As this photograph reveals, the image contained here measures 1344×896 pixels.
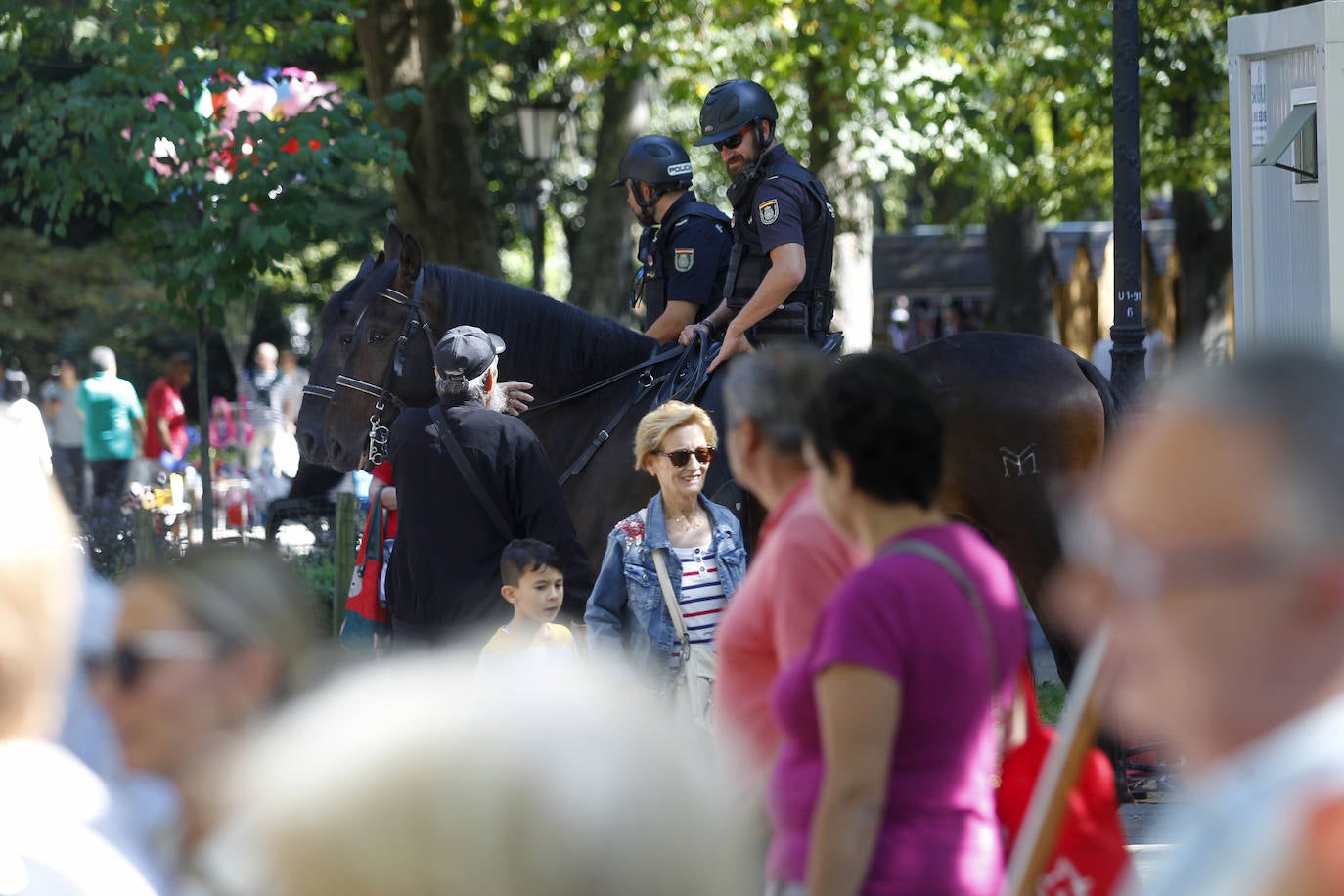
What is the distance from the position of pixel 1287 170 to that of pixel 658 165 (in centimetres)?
274

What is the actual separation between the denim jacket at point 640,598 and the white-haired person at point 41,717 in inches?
138

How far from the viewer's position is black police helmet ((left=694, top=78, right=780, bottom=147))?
7.57 metres

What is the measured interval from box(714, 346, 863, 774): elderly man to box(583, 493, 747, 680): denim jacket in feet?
6.33

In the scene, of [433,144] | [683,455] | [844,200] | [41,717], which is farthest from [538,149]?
[41,717]

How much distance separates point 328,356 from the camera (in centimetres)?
804

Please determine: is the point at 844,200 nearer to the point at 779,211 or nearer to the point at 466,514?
the point at 779,211

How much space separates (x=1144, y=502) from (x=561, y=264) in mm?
40976

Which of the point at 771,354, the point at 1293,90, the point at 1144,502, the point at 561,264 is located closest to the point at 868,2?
the point at 1293,90

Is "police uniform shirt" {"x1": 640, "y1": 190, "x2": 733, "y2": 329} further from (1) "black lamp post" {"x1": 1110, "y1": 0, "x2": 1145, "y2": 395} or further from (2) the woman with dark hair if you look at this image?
(2) the woman with dark hair

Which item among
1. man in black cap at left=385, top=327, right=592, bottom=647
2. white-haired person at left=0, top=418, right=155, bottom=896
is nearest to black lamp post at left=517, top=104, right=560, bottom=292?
man in black cap at left=385, top=327, right=592, bottom=647

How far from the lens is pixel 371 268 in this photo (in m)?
8.15

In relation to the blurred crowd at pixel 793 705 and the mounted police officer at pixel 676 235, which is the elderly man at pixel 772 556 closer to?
the blurred crowd at pixel 793 705

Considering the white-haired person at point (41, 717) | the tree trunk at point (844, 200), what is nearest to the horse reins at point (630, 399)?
the white-haired person at point (41, 717)

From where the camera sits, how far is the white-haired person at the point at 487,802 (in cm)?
143
